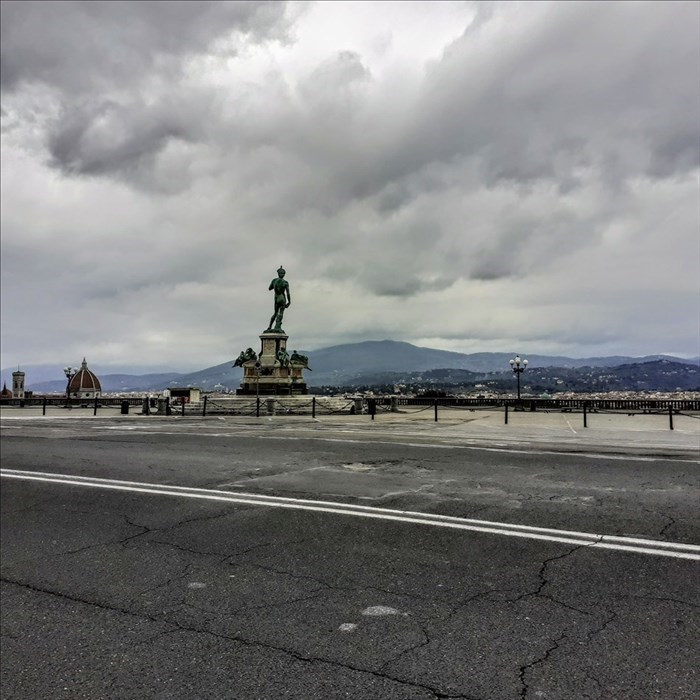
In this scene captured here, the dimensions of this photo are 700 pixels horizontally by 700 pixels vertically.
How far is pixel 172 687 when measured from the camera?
319 centimetres

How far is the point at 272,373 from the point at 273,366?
56 cm

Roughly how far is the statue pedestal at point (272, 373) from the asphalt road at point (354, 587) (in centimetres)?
3155

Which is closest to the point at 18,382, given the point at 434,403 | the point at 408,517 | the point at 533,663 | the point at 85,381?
the point at 85,381

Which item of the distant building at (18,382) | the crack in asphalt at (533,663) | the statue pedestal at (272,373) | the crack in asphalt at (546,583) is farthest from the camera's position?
the distant building at (18,382)

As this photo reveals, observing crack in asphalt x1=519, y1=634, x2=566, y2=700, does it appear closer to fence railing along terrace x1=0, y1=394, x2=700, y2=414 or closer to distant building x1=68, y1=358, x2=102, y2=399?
fence railing along terrace x1=0, y1=394, x2=700, y2=414

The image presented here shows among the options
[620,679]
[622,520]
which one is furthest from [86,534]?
[622,520]

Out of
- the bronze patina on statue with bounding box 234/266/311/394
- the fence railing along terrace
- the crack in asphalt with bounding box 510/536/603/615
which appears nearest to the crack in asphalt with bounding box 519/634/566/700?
the crack in asphalt with bounding box 510/536/603/615

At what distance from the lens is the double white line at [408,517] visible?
5297 millimetres

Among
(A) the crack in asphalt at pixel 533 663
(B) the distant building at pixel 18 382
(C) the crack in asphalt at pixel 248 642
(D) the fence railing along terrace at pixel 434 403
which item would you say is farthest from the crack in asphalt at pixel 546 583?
(B) the distant building at pixel 18 382

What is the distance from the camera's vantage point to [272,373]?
136 ft

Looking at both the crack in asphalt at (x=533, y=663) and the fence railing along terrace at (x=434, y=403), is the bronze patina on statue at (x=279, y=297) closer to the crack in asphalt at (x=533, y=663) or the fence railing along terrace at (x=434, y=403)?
the fence railing along terrace at (x=434, y=403)

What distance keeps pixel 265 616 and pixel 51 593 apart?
2061 mm

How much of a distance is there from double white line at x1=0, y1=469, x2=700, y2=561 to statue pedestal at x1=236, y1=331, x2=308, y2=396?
30830 mm

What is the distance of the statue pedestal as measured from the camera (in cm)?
4075
